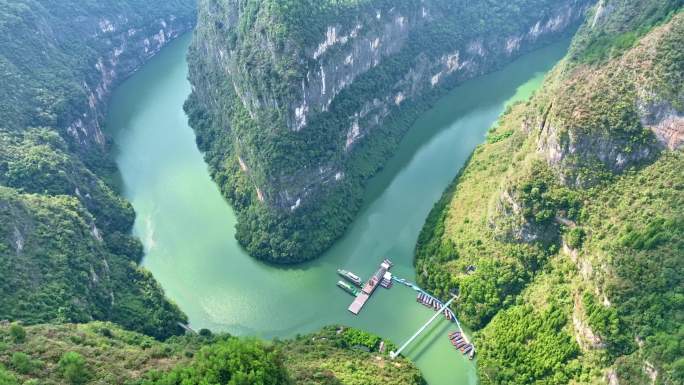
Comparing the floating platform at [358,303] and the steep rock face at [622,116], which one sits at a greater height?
the floating platform at [358,303]

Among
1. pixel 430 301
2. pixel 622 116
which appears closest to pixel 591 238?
pixel 622 116

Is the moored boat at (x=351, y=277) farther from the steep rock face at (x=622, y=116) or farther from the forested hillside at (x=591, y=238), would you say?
the steep rock face at (x=622, y=116)

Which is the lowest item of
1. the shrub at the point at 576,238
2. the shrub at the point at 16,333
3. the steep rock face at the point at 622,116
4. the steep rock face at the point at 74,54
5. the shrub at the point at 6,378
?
the shrub at the point at 576,238

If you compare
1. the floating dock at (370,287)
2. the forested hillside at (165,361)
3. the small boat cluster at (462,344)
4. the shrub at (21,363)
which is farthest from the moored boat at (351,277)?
the shrub at (21,363)

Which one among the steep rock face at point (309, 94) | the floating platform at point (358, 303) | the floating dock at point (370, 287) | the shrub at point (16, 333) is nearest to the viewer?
the shrub at point (16, 333)

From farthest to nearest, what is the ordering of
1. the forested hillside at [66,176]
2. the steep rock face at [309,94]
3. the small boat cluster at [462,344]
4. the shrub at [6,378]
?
the steep rock face at [309,94] → the small boat cluster at [462,344] → the forested hillside at [66,176] → the shrub at [6,378]

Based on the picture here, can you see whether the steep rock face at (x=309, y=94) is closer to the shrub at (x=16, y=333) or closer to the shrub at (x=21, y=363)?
the shrub at (x=16, y=333)

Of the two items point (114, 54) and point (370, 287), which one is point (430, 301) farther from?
point (114, 54)

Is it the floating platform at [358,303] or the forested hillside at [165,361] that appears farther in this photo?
the floating platform at [358,303]
